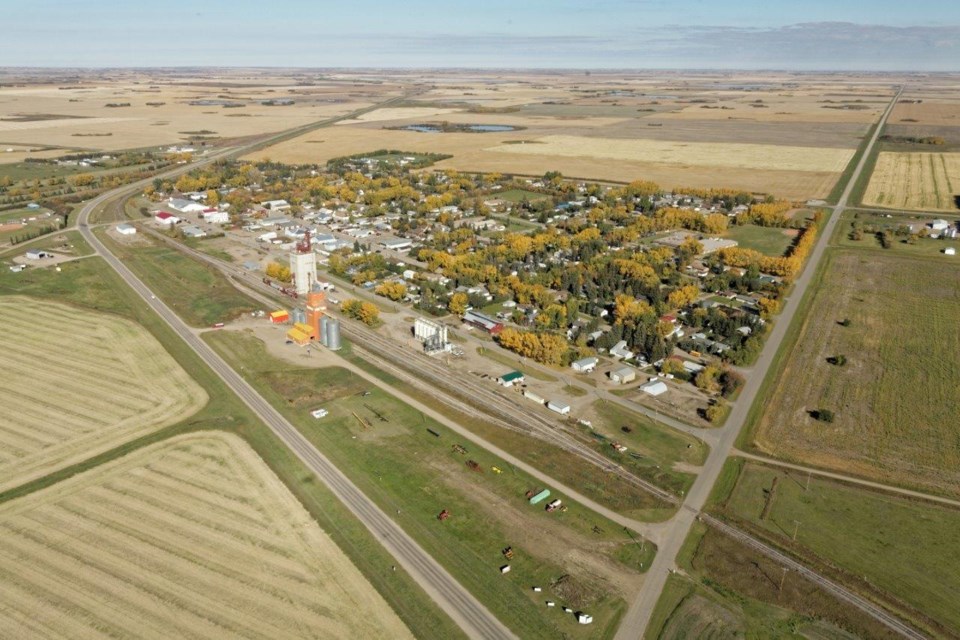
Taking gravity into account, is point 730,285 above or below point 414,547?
above

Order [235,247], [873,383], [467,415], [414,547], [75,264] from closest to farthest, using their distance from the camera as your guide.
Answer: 1. [414,547]
2. [467,415]
3. [873,383]
4. [75,264]
5. [235,247]

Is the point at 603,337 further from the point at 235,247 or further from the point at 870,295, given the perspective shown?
the point at 235,247

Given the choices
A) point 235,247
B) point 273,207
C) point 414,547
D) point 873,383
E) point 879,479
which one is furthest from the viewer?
point 273,207

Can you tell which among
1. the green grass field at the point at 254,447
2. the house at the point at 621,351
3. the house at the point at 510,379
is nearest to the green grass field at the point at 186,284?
the green grass field at the point at 254,447

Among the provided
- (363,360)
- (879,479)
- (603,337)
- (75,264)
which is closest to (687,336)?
(603,337)

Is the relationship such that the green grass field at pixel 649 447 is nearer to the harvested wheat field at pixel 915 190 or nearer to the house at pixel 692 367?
the house at pixel 692 367

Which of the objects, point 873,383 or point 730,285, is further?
point 730,285

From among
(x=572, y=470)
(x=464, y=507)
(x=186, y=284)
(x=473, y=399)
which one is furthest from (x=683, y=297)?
(x=186, y=284)

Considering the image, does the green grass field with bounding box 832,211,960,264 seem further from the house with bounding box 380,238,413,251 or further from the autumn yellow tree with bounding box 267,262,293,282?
the autumn yellow tree with bounding box 267,262,293,282
